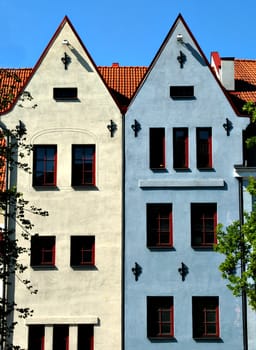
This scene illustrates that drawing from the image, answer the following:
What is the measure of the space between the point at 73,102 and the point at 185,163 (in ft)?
20.5

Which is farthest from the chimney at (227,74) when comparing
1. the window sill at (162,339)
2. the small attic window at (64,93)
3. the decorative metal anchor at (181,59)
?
the window sill at (162,339)

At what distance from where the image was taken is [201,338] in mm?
26047

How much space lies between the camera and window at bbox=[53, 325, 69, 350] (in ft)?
86.2

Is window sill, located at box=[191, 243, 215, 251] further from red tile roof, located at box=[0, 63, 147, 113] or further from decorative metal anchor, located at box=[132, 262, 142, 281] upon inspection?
red tile roof, located at box=[0, 63, 147, 113]

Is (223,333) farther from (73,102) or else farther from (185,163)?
(73,102)

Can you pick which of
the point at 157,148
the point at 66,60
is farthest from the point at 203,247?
the point at 66,60

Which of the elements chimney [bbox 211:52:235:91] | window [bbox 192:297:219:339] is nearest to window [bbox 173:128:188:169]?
chimney [bbox 211:52:235:91]

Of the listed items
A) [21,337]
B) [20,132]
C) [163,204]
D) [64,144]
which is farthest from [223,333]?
[20,132]

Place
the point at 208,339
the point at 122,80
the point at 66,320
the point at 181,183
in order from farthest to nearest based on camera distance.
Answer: the point at 122,80, the point at 181,183, the point at 66,320, the point at 208,339

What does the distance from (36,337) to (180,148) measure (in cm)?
1113

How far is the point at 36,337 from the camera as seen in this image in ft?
86.6

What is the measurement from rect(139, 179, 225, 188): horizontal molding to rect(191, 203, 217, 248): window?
3.13 ft

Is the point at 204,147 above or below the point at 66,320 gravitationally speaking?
above

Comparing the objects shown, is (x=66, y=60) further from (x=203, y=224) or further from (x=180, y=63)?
(x=203, y=224)
